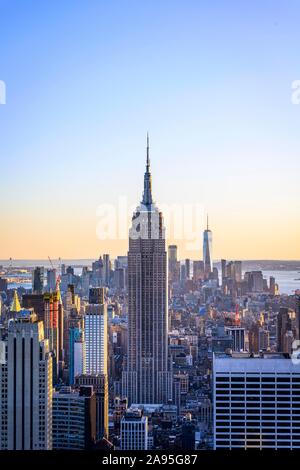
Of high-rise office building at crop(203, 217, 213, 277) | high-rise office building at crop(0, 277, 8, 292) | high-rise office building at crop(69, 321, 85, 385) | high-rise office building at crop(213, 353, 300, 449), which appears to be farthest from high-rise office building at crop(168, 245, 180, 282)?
high-rise office building at crop(0, 277, 8, 292)

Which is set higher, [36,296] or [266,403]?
[36,296]

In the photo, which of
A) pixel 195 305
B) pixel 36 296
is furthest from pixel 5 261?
pixel 195 305

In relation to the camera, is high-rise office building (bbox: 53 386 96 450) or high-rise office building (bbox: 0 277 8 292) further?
high-rise office building (bbox: 0 277 8 292)

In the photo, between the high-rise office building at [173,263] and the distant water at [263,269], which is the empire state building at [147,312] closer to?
the high-rise office building at [173,263]

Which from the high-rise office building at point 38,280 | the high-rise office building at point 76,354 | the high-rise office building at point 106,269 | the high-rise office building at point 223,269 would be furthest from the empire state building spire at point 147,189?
the high-rise office building at point 76,354

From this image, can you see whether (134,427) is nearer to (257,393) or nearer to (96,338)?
(257,393)

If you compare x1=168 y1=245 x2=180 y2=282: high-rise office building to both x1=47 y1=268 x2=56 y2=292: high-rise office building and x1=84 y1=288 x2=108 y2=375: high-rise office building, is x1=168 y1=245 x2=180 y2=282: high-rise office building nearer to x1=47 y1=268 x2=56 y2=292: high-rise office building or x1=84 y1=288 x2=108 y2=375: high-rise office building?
x1=84 y1=288 x2=108 y2=375: high-rise office building
